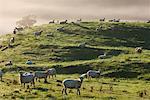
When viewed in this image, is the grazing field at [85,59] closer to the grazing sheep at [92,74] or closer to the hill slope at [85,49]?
the hill slope at [85,49]

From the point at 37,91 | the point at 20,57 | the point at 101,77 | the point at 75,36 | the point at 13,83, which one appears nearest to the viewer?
the point at 37,91

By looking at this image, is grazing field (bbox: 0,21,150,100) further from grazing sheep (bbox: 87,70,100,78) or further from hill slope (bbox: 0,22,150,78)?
grazing sheep (bbox: 87,70,100,78)

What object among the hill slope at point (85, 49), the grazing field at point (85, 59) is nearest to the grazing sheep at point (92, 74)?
the grazing field at point (85, 59)

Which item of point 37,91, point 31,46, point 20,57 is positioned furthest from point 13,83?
point 31,46

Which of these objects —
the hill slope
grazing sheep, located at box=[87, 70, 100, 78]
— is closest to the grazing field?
the hill slope

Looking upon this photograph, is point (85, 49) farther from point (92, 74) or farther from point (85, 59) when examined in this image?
point (92, 74)

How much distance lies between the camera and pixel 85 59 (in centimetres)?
8731

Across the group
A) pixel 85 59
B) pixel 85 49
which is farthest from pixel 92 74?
pixel 85 49

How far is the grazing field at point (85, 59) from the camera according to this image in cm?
4744

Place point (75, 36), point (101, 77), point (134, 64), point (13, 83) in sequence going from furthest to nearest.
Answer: point (75, 36)
point (134, 64)
point (101, 77)
point (13, 83)

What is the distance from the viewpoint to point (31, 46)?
98562mm

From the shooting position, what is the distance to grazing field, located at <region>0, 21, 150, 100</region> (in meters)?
47.4

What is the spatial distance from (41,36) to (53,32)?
17.9 ft

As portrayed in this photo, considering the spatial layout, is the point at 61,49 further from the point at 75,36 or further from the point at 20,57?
the point at 75,36
